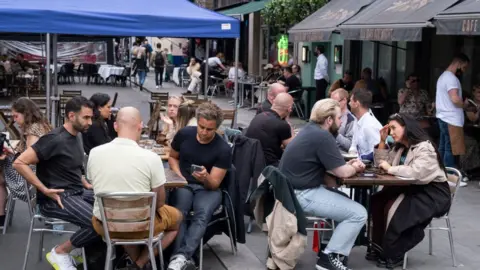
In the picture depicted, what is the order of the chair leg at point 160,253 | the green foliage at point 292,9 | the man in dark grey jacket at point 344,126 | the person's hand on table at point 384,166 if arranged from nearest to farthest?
the chair leg at point 160,253 → the person's hand on table at point 384,166 → the man in dark grey jacket at point 344,126 → the green foliage at point 292,9

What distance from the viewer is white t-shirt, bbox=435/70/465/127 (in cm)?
1002

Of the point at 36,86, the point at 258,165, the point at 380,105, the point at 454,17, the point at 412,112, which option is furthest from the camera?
the point at 36,86

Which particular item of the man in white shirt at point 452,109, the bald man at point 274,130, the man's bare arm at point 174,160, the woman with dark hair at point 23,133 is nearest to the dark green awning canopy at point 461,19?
the man in white shirt at point 452,109

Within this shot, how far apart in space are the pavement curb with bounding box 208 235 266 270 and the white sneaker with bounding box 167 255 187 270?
728 mm

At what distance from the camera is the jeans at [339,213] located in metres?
5.98

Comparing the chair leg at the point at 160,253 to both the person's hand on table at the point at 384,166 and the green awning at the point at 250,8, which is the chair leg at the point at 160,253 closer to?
the person's hand on table at the point at 384,166

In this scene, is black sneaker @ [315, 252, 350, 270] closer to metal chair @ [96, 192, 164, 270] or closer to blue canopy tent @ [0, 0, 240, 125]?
metal chair @ [96, 192, 164, 270]

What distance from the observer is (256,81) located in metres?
20.9

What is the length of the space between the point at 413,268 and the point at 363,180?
3.38 ft

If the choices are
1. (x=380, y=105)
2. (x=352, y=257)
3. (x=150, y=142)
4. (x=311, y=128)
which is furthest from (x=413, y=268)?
(x=380, y=105)

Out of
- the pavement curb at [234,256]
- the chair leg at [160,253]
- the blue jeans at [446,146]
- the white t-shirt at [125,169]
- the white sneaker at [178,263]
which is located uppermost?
the white t-shirt at [125,169]

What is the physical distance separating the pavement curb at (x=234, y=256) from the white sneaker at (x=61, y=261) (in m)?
1.37

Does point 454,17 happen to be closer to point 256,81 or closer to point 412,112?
point 412,112

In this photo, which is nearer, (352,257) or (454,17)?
(352,257)
